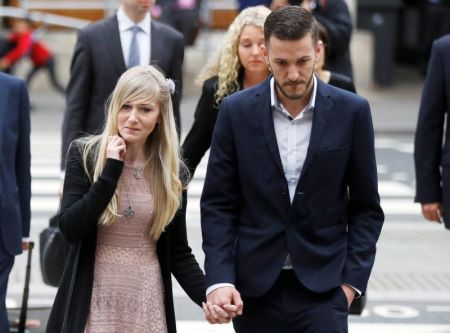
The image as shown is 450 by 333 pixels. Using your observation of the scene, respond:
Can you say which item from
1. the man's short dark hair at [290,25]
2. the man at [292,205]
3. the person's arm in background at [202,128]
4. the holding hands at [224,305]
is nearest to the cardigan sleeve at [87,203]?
the man at [292,205]

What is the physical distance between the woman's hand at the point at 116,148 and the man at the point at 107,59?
7.70 ft

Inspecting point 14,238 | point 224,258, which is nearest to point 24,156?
point 14,238

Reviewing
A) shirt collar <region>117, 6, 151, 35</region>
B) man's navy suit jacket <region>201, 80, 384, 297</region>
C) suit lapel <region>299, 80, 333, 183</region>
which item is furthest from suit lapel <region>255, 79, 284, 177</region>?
shirt collar <region>117, 6, 151, 35</region>

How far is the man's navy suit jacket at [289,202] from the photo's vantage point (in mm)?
4727

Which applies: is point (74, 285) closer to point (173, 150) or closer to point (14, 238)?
point (173, 150)

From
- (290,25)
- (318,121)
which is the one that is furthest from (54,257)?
(290,25)

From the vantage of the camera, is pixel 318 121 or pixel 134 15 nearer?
pixel 318 121

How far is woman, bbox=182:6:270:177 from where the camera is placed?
6262mm

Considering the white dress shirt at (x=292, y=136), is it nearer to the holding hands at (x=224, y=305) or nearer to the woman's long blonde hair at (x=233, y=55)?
the holding hands at (x=224, y=305)

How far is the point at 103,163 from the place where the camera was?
4.83 m

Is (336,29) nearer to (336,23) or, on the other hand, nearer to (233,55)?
(336,23)

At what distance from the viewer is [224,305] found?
4.58 metres

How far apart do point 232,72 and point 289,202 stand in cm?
169

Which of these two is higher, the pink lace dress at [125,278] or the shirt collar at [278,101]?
the shirt collar at [278,101]
